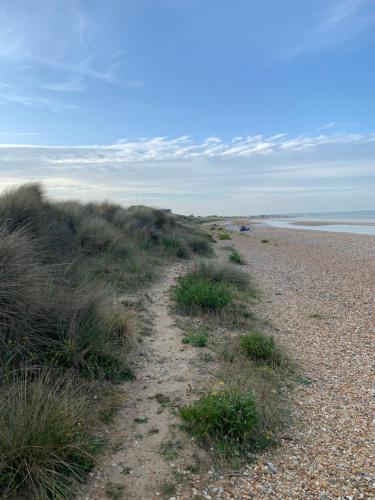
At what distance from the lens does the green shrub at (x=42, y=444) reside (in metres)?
2.46

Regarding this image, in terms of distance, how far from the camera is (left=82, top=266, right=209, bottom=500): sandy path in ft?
8.91

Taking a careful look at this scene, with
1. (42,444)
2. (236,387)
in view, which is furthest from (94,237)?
(42,444)

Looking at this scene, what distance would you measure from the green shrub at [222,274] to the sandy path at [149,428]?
4.16 meters

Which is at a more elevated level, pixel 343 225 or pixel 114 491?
pixel 343 225

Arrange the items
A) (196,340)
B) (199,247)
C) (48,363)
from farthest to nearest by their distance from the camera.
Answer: (199,247)
(196,340)
(48,363)

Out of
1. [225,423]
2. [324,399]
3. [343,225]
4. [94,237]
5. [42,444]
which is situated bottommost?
[324,399]

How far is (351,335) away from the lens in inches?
253

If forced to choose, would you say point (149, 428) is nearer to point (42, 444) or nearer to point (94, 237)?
point (42, 444)

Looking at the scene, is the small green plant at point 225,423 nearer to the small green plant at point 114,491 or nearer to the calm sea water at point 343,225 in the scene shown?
the small green plant at point 114,491

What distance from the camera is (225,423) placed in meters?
3.24

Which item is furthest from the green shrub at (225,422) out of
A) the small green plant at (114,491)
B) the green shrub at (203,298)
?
the green shrub at (203,298)

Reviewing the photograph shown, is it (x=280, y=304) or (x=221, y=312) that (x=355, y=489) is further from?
(x=280, y=304)

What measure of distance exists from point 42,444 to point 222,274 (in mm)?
7355

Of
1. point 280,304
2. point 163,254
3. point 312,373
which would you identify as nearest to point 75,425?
point 312,373
